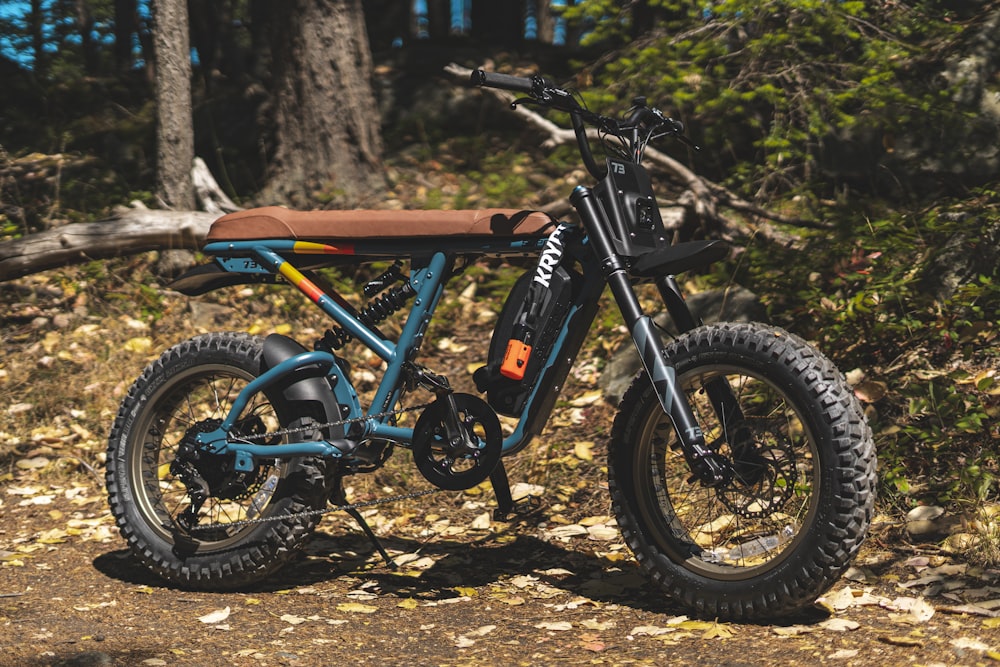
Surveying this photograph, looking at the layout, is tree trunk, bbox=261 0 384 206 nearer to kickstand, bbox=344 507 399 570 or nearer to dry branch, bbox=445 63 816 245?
dry branch, bbox=445 63 816 245

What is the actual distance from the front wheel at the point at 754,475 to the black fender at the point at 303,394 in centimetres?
111

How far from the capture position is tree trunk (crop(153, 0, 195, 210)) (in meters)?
7.32

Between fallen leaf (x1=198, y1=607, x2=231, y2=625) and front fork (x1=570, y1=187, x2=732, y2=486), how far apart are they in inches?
69.4

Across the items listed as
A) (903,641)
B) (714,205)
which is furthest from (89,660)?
(714,205)

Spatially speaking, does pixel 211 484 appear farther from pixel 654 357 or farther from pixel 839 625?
pixel 839 625

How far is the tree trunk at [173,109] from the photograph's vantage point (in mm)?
7320

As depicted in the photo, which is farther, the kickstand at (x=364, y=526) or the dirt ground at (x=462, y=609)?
the kickstand at (x=364, y=526)

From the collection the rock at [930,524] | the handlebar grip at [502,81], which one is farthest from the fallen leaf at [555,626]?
the handlebar grip at [502,81]

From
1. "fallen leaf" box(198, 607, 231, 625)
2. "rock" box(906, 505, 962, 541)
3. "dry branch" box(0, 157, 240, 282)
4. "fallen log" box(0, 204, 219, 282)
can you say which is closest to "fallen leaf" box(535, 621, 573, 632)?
"fallen leaf" box(198, 607, 231, 625)

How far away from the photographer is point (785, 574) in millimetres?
3266

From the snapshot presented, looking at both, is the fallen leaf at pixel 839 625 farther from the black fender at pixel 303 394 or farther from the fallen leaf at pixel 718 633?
the black fender at pixel 303 394

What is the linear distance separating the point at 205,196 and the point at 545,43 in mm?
5377

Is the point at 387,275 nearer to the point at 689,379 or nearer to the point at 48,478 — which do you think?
the point at 689,379

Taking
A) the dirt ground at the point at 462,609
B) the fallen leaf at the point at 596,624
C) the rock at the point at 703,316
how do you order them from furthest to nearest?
the rock at the point at 703,316
the fallen leaf at the point at 596,624
the dirt ground at the point at 462,609
